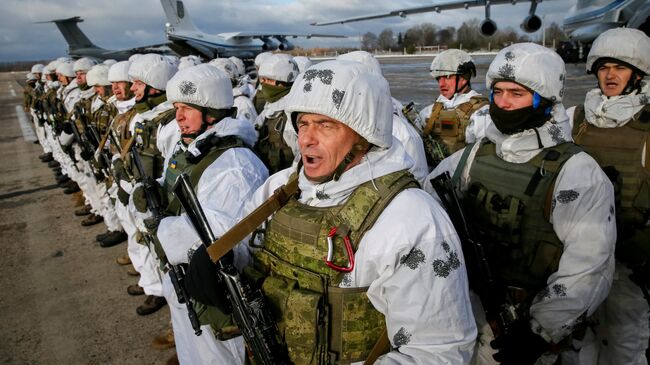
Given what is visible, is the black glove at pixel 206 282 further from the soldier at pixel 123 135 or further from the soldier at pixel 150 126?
the soldier at pixel 123 135

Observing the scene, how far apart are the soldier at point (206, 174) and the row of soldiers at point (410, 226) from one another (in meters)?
0.01

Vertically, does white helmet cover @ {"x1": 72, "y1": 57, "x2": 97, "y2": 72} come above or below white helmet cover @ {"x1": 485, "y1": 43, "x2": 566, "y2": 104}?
above

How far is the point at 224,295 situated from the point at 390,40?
259 ft

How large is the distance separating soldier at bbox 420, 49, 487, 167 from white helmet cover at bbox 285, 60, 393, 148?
9.95ft

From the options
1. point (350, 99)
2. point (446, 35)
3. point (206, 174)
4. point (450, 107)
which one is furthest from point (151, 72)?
point (446, 35)

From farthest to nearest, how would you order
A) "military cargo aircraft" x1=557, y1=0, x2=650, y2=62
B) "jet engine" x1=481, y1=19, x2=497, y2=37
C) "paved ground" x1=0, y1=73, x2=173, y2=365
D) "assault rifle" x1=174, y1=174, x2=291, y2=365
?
"jet engine" x1=481, y1=19, x2=497, y2=37 → "military cargo aircraft" x1=557, y1=0, x2=650, y2=62 → "paved ground" x1=0, y1=73, x2=173, y2=365 → "assault rifle" x1=174, y1=174, x2=291, y2=365

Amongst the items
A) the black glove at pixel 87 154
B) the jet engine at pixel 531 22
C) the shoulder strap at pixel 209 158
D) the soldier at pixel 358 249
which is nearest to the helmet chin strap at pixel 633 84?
the soldier at pixel 358 249

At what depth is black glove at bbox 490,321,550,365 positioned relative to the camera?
1989mm

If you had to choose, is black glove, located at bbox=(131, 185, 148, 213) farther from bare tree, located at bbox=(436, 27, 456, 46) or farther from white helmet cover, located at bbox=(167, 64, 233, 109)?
bare tree, located at bbox=(436, 27, 456, 46)

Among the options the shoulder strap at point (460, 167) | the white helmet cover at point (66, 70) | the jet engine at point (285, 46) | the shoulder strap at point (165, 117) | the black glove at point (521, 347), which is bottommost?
the black glove at point (521, 347)

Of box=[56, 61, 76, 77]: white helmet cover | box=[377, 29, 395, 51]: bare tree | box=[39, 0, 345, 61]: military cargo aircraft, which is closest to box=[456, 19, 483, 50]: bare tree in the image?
box=[377, 29, 395, 51]: bare tree

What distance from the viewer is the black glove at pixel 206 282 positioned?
1745mm

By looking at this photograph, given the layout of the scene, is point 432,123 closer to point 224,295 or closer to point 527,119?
point 527,119

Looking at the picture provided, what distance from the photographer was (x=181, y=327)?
2576 mm
